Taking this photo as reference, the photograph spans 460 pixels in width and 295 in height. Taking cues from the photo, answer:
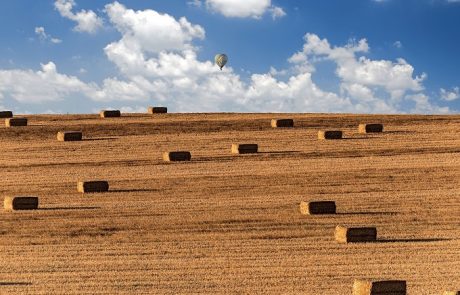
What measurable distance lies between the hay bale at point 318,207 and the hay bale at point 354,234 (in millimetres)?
3007

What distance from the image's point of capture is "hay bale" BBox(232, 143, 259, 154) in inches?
1649

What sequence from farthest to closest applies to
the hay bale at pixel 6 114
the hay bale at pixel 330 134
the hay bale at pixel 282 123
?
the hay bale at pixel 6 114, the hay bale at pixel 282 123, the hay bale at pixel 330 134

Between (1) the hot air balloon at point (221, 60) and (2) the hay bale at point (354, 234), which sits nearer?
(2) the hay bale at point (354, 234)

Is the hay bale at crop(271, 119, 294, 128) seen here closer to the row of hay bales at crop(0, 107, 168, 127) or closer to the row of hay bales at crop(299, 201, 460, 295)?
the row of hay bales at crop(0, 107, 168, 127)

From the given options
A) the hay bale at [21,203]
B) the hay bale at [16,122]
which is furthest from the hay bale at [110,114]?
the hay bale at [21,203]

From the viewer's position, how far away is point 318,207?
3175 cm

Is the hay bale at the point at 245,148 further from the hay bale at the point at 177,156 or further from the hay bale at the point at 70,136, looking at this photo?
the hay bale at the point at 70,136

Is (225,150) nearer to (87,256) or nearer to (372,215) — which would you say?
(372,215)

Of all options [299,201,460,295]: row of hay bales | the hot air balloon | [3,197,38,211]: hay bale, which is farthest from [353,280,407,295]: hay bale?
the hot air balloon

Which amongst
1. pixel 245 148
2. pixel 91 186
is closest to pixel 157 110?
pixel 245 148

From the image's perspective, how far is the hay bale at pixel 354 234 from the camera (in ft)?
92.4

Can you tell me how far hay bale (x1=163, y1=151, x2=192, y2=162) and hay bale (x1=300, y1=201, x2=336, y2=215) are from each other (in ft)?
32.2

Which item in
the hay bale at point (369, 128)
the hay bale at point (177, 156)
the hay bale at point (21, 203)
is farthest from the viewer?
the hay bale at point (369, 128)

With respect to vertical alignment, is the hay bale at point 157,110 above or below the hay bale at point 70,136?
above
